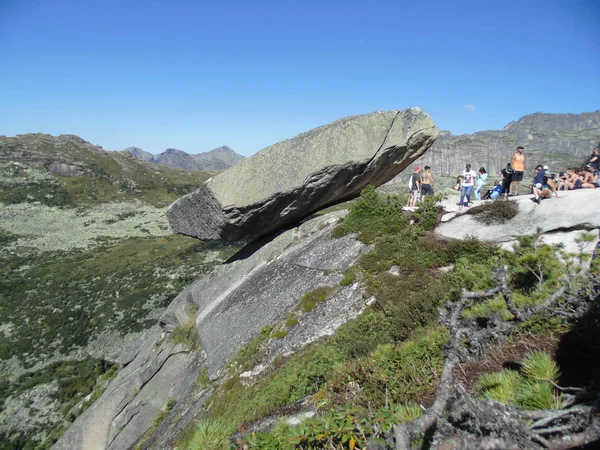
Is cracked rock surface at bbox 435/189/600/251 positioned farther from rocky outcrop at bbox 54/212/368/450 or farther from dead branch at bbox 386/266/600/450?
dead branch at bbox 386/266/600/450

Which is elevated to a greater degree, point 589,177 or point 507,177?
point 507,177

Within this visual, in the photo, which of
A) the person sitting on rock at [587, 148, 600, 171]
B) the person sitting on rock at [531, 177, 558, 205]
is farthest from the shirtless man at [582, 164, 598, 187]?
the person sitting on rock at [531, 177, 558, 205]

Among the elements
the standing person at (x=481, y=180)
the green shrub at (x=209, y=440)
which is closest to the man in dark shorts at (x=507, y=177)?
the standing person at (x=481, y=180)

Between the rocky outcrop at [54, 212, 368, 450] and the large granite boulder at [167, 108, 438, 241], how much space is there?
199 cm

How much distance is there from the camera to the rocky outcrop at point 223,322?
12481 millimetres

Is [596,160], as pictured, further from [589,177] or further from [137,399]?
[137,399]

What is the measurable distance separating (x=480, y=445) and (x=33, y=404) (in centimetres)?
3833

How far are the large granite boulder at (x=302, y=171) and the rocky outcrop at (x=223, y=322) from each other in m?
1.99

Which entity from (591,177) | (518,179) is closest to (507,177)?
(518,179)

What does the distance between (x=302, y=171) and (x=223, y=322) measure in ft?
25.1

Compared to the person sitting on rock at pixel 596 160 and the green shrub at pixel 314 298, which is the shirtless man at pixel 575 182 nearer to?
the person sitting on rock at pixel 596 160

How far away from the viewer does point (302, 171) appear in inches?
627

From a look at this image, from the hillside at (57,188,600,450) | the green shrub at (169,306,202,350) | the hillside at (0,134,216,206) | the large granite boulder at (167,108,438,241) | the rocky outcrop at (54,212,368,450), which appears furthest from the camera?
the hillside at (0,134,216,206)

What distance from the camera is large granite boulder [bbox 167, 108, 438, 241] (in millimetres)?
15883
